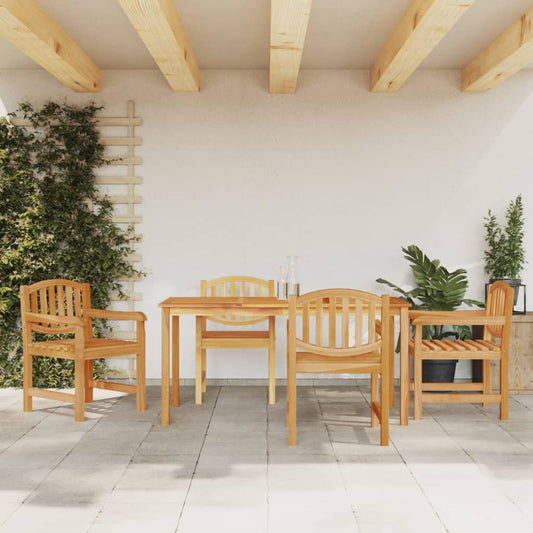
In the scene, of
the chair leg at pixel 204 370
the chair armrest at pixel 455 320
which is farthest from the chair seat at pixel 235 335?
the chair armrest at pixel 455 320

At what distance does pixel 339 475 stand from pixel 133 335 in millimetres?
2643

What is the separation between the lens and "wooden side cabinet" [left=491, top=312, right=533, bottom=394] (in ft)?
15.0

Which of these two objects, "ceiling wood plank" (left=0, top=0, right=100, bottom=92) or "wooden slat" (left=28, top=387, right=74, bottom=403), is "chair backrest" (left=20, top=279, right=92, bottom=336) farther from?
"ceiling wood plank" (left=0, top=0, right=100, bottom=92)

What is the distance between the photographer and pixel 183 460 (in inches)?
124

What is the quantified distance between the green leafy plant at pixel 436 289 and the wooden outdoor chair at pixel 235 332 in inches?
40.7

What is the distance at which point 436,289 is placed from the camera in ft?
15.5

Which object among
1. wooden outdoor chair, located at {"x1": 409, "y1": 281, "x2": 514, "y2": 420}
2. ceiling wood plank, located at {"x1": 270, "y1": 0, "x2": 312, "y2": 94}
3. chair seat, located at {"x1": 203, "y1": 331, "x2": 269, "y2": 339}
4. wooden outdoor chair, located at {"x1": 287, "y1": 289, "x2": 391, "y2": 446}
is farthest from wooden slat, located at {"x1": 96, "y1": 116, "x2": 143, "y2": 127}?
wooden outdoor chair, located at {"x1": 409, "y1": 281, "x2": 514, "y2": 420}

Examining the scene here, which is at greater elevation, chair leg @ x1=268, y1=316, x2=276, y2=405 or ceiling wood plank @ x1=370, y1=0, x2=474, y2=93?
ceiling wood plank @ x1=370, y1=0, x2=474, y2=93

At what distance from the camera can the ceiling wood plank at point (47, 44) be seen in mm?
3496

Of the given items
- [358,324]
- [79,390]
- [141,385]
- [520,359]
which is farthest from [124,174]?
[520,359]

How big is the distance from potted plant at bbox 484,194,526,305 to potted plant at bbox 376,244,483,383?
359 millimetres

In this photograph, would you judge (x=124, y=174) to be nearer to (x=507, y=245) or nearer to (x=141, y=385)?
(x=141, y=385)

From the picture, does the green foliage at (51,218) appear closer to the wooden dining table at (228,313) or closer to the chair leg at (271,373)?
the wooden dining table at (228,313)

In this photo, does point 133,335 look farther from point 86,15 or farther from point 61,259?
point 86,15
